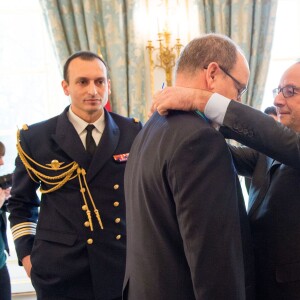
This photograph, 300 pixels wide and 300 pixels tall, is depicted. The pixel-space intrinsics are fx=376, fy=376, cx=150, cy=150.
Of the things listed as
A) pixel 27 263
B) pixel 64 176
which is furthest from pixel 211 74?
pixel 27 263

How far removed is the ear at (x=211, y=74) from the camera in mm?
961

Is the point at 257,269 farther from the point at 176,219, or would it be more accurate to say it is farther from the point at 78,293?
the point at 78,293

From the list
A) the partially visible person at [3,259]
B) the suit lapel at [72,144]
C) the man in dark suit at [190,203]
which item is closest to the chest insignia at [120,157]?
the suit lapel at [72,144]

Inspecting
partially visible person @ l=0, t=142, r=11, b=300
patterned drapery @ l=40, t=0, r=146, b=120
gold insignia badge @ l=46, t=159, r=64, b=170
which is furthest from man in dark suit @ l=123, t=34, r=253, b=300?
patterned drapery @ l=40, t=0, r=146, b=120

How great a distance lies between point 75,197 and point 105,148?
238 mm

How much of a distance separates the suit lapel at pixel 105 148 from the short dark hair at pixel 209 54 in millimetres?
684

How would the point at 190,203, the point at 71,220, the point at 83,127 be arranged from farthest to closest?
the point at 83,127, the point at 71,220, the point at 190,203

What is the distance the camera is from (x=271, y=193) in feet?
3.70

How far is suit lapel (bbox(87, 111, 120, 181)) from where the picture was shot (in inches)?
61.5

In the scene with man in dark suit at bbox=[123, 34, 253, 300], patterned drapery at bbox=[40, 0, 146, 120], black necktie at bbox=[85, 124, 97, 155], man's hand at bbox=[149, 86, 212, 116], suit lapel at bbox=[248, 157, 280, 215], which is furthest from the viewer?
patterned drapery at bbox=[40, 0, 146, 120]

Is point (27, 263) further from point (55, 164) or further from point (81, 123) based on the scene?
point (81, 123)

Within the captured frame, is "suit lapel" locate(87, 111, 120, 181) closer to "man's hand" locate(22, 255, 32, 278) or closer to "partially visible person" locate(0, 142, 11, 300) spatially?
"man's hand" locate(22, 255, 32, 278)

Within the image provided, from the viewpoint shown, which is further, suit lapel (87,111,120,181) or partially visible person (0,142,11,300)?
partially visible person (0,142,11,300)

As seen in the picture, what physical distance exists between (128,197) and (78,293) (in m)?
0.61
